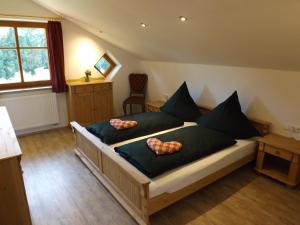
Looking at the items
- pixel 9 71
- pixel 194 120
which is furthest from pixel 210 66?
pixel 9 71

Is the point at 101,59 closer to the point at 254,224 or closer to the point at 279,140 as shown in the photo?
the point at 279,140

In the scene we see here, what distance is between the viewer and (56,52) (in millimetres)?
4191

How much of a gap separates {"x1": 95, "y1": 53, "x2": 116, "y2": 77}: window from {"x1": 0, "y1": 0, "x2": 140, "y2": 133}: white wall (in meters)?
0.11

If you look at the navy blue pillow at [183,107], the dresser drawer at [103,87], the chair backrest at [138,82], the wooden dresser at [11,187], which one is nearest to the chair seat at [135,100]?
the chair backrest at [138,82]

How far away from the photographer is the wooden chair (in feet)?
16.1

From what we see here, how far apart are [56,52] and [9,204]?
302 centimetres

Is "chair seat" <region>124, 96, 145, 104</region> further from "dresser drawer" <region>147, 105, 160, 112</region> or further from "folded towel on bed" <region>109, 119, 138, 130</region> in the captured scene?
"folded towel on bed" <region>109, 119, 138, 130</region>

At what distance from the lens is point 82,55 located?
461 centimetres

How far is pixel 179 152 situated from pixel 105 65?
3.29 m

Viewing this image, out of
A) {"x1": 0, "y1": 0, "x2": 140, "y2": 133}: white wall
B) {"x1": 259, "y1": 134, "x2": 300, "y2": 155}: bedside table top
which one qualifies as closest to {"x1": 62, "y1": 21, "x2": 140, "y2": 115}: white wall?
{"x1": 0, "y1": 0, "x2": 140, "y2": 133}: white wall

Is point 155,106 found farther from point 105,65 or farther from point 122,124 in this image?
point 105,65

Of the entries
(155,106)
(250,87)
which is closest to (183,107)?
(155,106)

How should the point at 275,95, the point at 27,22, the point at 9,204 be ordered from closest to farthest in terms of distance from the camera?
the point at 9,204 < the point at 275,95 < the point at 27,22

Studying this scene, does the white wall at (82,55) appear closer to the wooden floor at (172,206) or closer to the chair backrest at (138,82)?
the chair backrest at (138,82)
